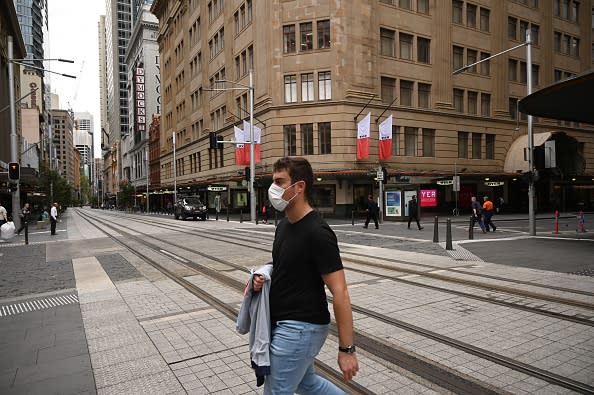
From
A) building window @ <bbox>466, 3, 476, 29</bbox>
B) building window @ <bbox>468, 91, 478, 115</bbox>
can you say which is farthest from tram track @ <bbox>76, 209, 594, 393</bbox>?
building window @ <bbox>466, 3, 476, 29</bbox>

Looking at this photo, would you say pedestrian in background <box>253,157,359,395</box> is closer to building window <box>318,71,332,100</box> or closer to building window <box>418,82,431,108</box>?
building window <box>318,71,332,100</box>

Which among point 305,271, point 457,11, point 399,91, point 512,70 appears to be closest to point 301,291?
point 305,271

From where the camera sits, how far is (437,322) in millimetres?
5566

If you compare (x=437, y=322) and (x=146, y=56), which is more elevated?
(x=146, y=56)

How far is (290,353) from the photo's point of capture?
2.29 m

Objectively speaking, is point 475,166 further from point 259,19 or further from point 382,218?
point 259,19

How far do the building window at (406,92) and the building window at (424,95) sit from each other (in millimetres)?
1083

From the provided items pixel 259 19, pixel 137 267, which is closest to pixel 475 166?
pixel 259 19

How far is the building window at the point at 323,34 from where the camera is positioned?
33.1 m

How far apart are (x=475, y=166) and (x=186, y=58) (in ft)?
136

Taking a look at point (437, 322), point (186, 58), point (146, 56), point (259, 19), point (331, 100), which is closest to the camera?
point (437, 322)

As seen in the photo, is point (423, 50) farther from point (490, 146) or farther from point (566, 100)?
point (566, 100)

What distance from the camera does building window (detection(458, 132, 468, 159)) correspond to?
126 feet

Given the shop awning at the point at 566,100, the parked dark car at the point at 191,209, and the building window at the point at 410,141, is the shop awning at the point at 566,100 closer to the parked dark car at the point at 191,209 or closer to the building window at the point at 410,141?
the building window at the point at 410,141
